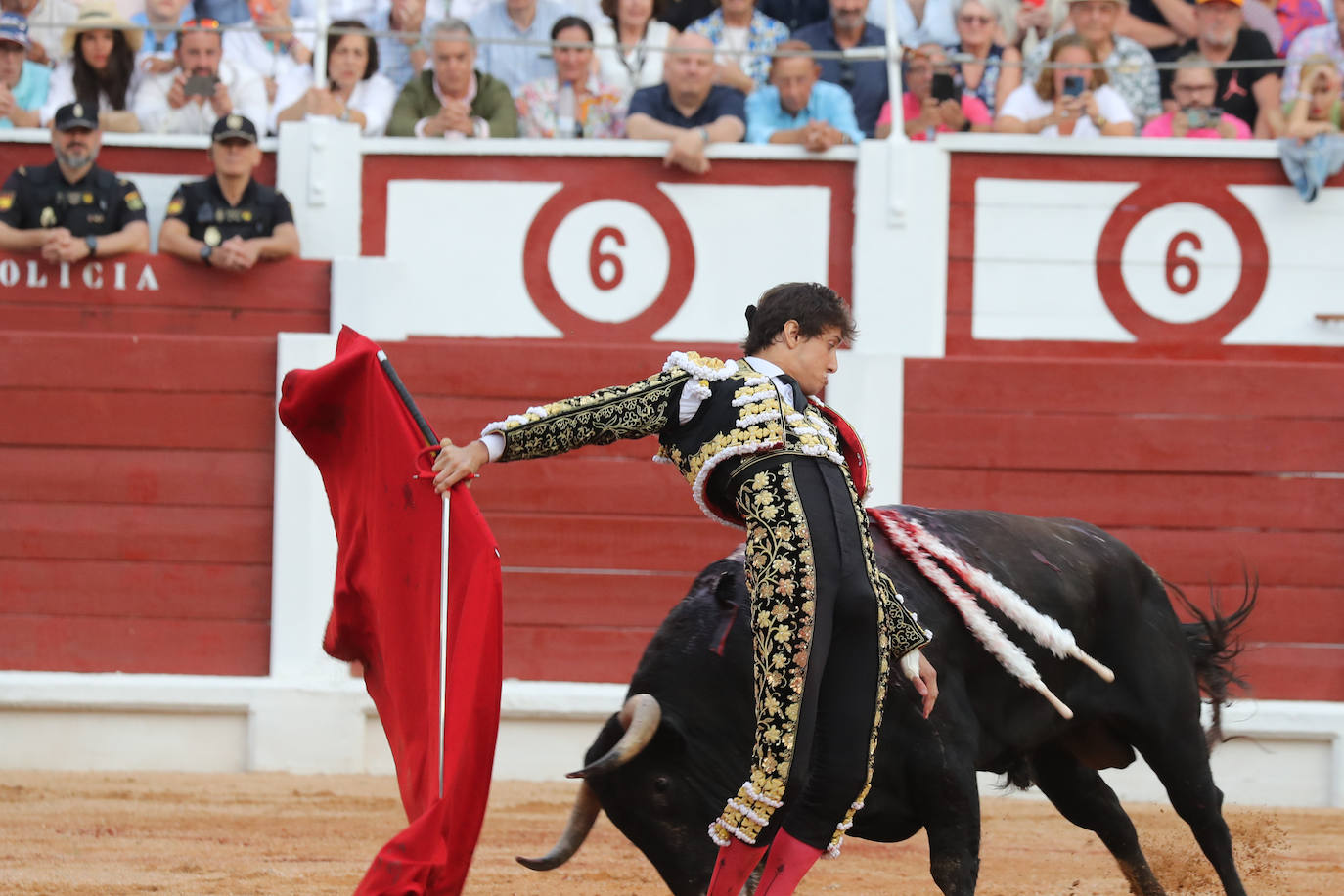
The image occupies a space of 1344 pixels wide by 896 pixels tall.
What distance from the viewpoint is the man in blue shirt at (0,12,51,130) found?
6145 mm

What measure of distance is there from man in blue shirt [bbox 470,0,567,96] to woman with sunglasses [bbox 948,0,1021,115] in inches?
61.2

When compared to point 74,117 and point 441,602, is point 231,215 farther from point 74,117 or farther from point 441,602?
point 441,602

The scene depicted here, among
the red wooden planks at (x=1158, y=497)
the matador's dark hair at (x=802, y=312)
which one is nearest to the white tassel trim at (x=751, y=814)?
the matador's dark hair at (x=802, y=312)

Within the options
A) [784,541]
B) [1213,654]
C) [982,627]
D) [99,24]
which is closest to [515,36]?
[99,24]

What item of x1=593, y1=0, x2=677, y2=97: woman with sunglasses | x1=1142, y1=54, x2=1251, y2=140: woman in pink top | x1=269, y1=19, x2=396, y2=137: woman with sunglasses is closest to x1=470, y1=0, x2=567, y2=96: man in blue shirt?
x1=593, y1=0, x2=677, y2=97: woman with sunglasses

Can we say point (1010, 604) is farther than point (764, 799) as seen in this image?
Yes

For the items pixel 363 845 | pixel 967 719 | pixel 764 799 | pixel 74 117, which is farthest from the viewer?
pixel 74 117

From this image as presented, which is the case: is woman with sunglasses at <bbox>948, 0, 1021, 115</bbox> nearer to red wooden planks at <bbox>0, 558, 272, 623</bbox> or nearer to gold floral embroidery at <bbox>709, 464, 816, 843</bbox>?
red wooden planks at <bbox>0, 558, 272, 623</bbox>

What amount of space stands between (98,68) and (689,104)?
223cm

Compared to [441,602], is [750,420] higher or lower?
higher

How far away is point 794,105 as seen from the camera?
6074 mm

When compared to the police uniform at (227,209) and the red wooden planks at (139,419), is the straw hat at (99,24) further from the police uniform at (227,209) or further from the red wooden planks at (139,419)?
the red wooden planks at (139,419)

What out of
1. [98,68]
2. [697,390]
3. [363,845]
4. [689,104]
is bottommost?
[363,845]

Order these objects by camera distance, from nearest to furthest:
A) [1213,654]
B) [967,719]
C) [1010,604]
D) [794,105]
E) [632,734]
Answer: [632,734], [967,719], [1010,604], [1213,654], [794,105]
